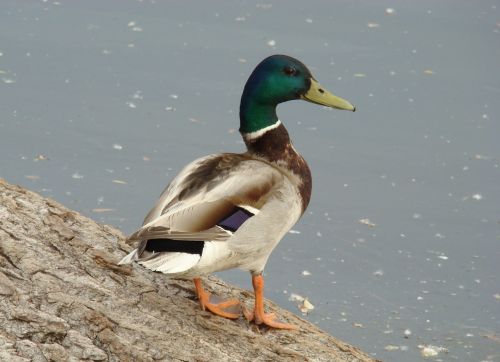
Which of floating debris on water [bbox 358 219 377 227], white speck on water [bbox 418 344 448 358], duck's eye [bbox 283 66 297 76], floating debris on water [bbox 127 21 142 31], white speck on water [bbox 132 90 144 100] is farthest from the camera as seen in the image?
floating debris on water [bbox 127 21 142 31]

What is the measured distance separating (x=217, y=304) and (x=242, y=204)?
1.74ft

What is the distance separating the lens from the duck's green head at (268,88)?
12.9ft

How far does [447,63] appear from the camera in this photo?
8.26 metres

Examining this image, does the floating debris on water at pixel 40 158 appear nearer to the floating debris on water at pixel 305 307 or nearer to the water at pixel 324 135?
the water at pixel 324 135

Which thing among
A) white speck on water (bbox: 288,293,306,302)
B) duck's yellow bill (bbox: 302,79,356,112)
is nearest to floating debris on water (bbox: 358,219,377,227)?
white speck on water (bbox: 288,293,306,302)

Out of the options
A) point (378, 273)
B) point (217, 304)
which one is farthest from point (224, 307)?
point (378, 273)

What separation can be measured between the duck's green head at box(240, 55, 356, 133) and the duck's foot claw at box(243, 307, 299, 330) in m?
0.67

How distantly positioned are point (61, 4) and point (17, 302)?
5821 millimetres

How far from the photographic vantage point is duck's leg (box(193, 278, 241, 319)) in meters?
3.88

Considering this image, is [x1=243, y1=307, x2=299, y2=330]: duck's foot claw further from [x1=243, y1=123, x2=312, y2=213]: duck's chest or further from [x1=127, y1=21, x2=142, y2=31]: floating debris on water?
[x1=127, y1=21, x2=142, y2=31]: floating debris on water

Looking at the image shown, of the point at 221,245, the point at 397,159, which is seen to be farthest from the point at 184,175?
the point at 397,159

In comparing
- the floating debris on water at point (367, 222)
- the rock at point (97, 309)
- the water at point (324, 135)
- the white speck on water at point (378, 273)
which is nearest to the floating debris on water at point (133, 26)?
the water at point (324, 135)

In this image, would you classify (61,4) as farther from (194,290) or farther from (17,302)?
(17,302)

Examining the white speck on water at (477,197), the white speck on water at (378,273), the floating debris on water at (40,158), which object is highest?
the floating debris on water at (40,158)
